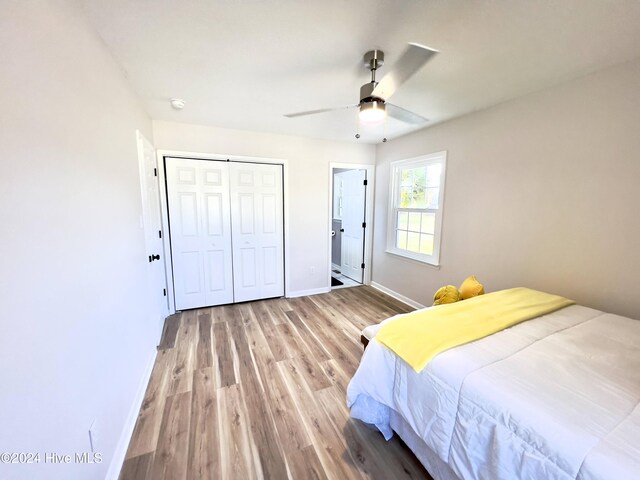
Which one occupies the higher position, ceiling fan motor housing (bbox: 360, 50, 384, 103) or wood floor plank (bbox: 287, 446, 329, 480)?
ceiling fan motor housing (bbox: 360, 50, 384, 103)

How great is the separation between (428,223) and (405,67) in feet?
7.55

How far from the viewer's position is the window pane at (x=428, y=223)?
3.32 m

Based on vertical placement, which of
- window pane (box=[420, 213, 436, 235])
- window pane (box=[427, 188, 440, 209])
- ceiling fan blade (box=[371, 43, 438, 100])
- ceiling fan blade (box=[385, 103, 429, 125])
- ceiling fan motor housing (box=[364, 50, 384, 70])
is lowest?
window pane (box=[420, 213, 436, 235])

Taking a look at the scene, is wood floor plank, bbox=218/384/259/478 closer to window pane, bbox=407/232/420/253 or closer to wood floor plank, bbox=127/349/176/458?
wood floor plank, bbox=127/349/176/458

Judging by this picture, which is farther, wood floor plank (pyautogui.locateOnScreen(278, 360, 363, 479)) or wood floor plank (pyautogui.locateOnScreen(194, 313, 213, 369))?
wood floor plank (pyautogui.locateOnScreen(194, 313, 213, 369))

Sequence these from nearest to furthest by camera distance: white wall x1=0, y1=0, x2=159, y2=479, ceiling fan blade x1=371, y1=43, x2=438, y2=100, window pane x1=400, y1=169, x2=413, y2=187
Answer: white wall x1=0, y1=0, x2=159, y2=479, ceiling fan blade x1=371, y1=43, x2=438, y2=100, window pane x1=400, y1=169, x2=413, y2=187

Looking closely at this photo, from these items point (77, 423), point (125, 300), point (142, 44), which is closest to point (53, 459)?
point (77, 423)

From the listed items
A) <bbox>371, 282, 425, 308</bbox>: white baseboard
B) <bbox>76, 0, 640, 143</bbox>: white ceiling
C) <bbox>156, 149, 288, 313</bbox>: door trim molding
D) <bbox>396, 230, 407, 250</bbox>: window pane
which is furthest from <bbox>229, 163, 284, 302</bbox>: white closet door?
<bbox>396, 230, 407, 250</bbox>: window pane

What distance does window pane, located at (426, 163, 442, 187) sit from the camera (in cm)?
324

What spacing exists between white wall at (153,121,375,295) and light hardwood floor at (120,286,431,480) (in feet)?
3.63

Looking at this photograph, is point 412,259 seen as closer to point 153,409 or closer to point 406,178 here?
point 406,178

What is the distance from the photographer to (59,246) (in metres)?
1.01

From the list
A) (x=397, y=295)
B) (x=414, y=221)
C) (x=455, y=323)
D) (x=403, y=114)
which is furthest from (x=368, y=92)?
(x=397, y=295)

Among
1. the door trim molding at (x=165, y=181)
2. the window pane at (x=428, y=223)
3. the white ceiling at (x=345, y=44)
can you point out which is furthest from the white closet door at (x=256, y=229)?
the window pane at (x=428, y=223)
